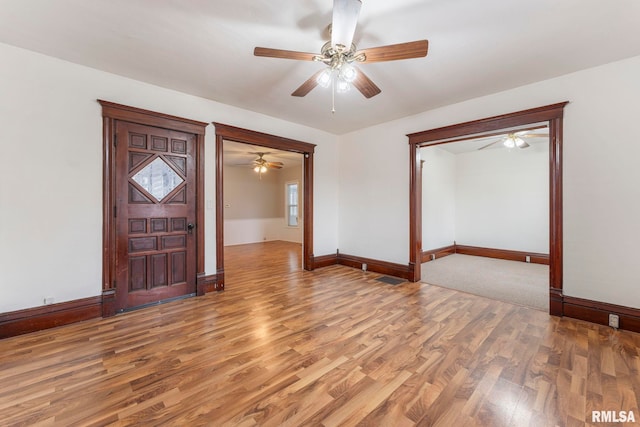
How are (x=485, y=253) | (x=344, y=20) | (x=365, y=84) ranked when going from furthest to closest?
(x=485, y=253) → (x=365, y=84) → (x=344, y=20)

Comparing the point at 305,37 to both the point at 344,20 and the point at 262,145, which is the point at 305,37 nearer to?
the point at 344,20

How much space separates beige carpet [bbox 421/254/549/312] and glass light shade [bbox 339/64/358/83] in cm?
340

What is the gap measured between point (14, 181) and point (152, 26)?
2.02 metres

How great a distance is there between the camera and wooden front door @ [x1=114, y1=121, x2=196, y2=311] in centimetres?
312

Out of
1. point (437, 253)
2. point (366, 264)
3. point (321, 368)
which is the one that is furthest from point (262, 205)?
point (321, 368)

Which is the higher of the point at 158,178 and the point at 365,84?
the point at 365,84

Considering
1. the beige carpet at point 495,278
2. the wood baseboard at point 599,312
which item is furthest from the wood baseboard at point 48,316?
the wood baseboard at point 599,312

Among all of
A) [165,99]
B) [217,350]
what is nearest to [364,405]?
[217,350]

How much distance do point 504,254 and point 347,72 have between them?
613cm

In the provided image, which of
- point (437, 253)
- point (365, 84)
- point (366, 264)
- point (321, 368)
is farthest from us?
point (437, 253)

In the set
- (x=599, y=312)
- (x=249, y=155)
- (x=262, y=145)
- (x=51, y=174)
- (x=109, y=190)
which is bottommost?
(x=599, y=312)

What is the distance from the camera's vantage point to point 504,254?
245 inches

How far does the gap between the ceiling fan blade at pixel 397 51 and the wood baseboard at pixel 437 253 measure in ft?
15.5
